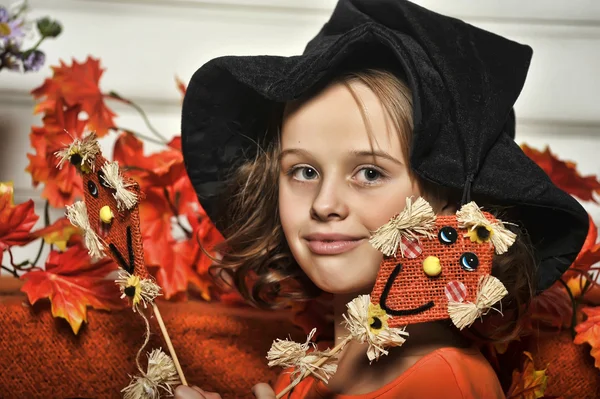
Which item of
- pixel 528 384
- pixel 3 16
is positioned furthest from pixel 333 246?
pixel 3 16

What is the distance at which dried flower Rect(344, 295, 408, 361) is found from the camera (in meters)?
0.96

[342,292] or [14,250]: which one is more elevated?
[342,292]

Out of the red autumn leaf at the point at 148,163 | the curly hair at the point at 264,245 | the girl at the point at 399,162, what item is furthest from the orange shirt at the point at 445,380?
the red autumn leaf at the point at 148,163

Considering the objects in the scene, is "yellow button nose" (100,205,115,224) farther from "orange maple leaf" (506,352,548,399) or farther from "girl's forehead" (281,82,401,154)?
"orange maple leaf" (506,352,548,399)

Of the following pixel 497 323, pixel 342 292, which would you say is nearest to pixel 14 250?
pixel 342 292

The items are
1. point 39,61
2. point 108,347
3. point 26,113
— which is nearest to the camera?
point 108,347

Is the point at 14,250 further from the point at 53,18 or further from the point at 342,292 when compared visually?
the point at 342,292

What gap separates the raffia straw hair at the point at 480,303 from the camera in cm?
95

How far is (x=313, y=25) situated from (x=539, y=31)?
0.48 meters

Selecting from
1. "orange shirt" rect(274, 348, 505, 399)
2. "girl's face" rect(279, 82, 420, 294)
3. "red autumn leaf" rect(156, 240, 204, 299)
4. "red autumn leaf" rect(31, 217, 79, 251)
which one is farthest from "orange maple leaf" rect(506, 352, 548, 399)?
"red autumn leaf" rect(31, 217, 79, 251)

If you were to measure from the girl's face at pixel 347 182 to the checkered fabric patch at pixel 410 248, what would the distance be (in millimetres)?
79

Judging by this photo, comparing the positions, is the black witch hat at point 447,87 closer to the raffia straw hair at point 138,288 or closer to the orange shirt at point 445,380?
the orange shirt at point 445,380

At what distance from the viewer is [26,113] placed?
1684 mm

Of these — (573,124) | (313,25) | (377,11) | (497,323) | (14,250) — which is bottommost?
(14,250)
